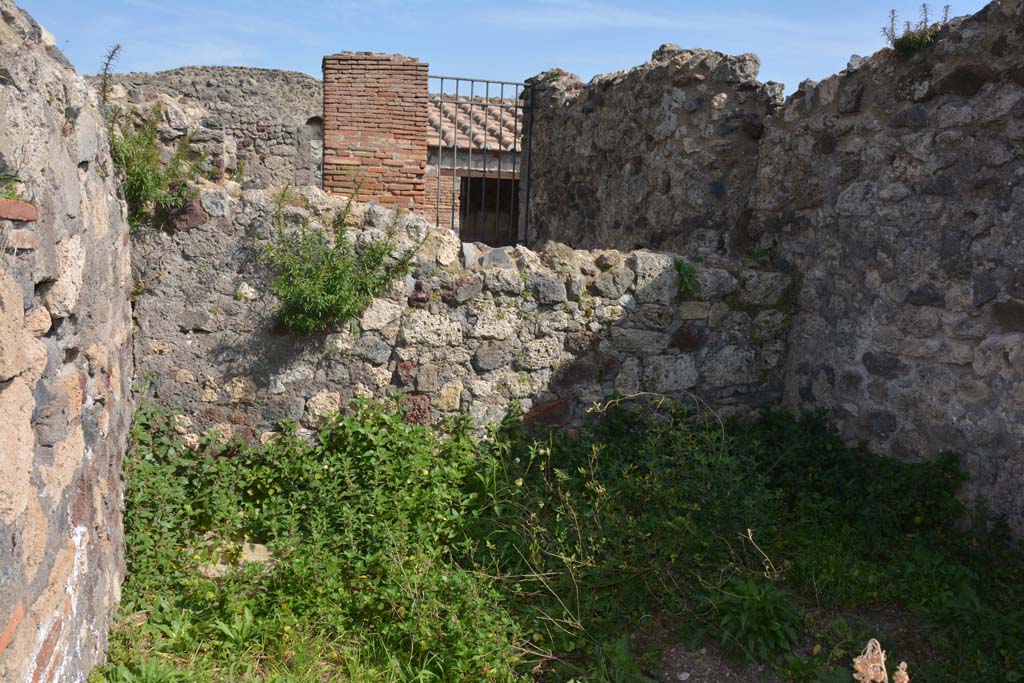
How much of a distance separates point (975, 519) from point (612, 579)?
1.81 metres

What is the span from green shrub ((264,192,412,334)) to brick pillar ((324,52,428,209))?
2847 millimetres

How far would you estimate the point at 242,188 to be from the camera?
440 centimetres

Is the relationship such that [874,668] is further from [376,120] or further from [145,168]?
[376,120]

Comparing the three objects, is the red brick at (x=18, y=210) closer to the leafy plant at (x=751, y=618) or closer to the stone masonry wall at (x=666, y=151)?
the leafy plant at (x=751, y=618)

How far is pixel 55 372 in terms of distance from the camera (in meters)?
2.65

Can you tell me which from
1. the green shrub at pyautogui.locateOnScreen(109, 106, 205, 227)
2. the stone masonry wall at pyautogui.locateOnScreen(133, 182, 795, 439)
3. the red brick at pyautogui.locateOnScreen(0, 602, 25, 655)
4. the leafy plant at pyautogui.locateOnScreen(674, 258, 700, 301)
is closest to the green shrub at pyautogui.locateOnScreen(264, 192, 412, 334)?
the stone masonry wall at pyautogui.locateOnScreen(133, 182, 795, 439)

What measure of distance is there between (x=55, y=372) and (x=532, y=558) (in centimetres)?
215

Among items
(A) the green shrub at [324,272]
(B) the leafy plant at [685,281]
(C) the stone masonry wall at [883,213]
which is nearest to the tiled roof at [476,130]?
(C) the stone masonry wall at [883,213]

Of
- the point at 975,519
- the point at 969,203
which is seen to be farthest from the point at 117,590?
the point at 969,203

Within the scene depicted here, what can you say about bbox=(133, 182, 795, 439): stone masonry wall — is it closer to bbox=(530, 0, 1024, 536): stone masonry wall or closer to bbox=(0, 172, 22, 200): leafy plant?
bbox=(530, 0, 1024, 536): stone masonry wall

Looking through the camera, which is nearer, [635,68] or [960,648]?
[960,648]

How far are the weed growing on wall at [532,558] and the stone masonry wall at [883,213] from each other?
0.37m

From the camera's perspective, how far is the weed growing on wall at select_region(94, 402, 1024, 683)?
11.0 ft

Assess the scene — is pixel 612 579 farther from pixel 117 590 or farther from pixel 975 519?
pixel 117 590
